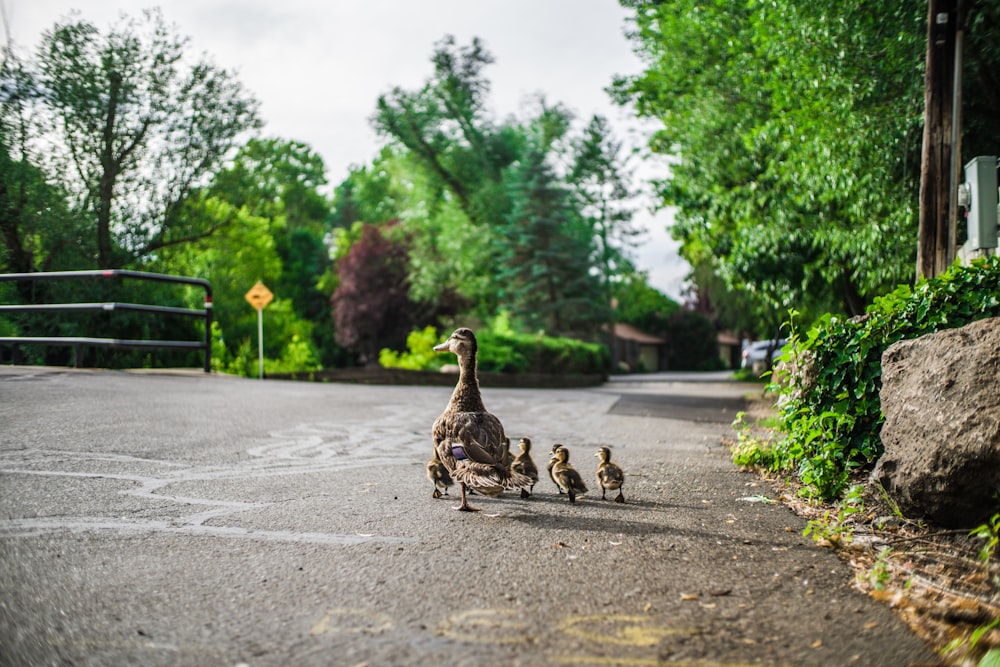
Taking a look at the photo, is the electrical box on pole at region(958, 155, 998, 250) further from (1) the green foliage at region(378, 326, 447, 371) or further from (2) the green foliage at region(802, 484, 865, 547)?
(1) the green foliage at region(378, 326, 447, 371)

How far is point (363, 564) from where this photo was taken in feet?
13.3

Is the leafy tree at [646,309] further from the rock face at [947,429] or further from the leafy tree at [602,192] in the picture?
the rock face at [947,429]

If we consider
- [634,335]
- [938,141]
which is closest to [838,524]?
[938,141]

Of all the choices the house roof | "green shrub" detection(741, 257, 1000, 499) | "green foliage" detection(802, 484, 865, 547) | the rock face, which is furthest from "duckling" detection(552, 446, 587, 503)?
the house roof

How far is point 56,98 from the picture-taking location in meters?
6.21

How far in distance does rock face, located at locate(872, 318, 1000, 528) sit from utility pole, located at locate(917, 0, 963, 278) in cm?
642

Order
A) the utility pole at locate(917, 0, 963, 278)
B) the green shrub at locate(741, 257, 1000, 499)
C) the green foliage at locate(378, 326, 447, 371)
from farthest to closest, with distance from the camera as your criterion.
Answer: the green foliage at locate(378, 326, 447, 371) < the utility pole at locate(917, 0, 963, 278) < the green shrub at locate(741, 257, 1000, 499)

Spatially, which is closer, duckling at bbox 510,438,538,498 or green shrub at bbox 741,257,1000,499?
green shrub at bbox 741,257,1000,499

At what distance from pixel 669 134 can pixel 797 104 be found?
7.32 metres

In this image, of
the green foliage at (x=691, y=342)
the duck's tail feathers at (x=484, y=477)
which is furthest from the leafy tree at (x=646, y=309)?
the duck's tail feathers at (x=484, y=477)

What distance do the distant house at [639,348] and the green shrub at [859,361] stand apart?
6414 cm

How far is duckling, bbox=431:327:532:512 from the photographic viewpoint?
5.07m

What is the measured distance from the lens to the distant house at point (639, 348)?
73.9 meters

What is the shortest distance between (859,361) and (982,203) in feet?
13.4
